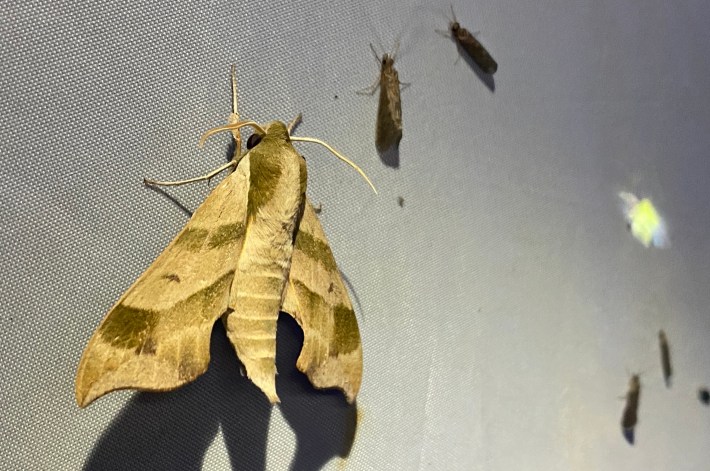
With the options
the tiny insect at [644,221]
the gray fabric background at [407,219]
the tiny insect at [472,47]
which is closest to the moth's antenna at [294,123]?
the gray fabric background at [407,219]

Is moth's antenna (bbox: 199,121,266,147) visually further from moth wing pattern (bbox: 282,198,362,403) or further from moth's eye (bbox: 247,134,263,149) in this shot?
moth wing pattern (bbox: 282,198,362,403)

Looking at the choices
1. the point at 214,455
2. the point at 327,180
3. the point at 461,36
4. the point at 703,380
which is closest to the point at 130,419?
the point at 214,455

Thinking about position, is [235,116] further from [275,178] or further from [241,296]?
[241,296]

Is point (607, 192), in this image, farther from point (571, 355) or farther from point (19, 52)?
point (19, 52)

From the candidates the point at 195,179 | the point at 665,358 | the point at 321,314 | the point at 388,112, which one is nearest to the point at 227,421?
the point at 321,314

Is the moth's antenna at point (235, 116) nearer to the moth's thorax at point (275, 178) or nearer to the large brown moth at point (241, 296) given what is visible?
the large brown moth at point (241, 296)

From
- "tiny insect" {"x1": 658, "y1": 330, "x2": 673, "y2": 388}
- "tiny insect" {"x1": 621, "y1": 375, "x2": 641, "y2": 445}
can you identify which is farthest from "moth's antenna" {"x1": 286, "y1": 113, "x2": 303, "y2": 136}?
"tiny insect" {"x1": 658, "y1": 330, "x2": 673, "y2": 388}
